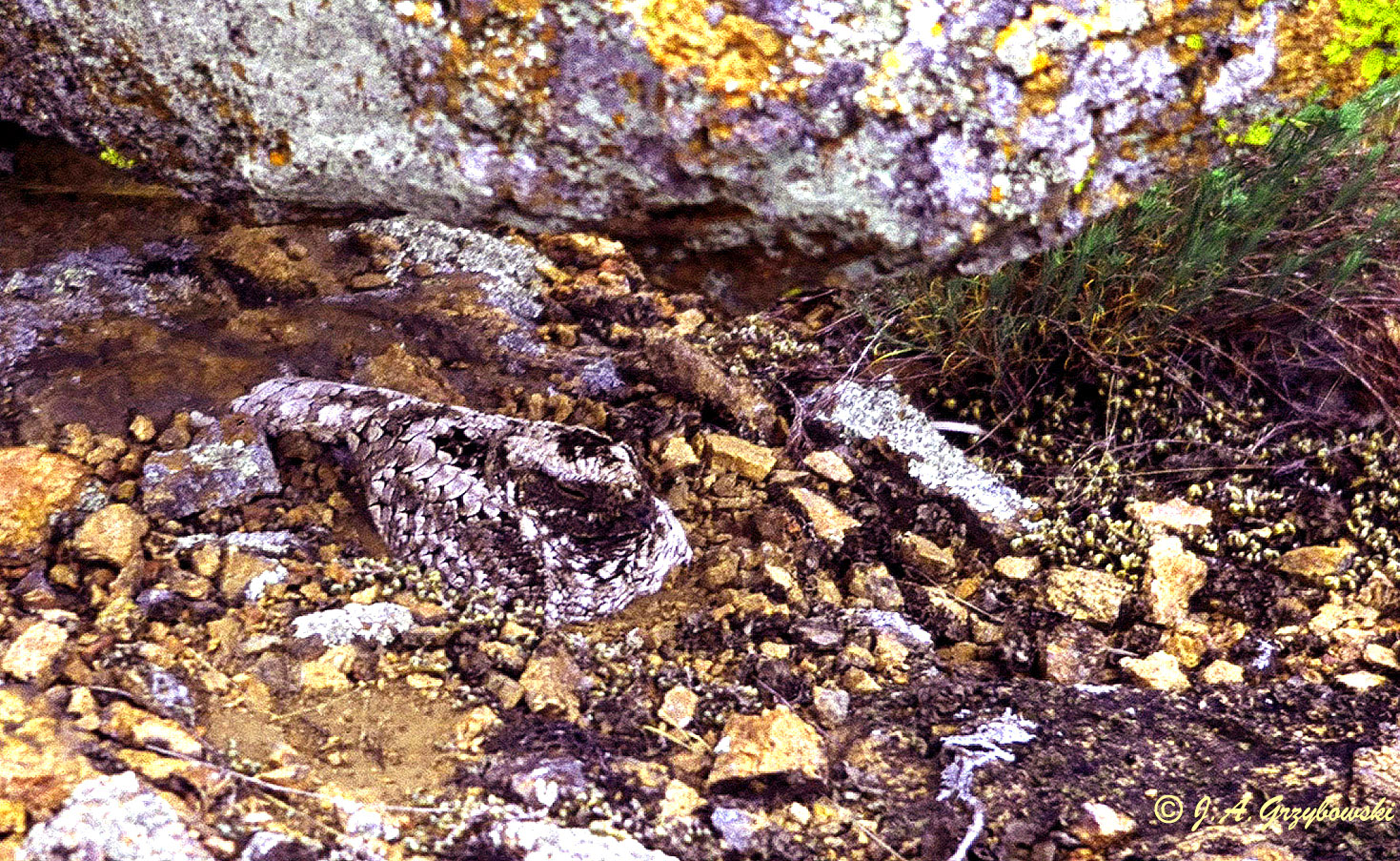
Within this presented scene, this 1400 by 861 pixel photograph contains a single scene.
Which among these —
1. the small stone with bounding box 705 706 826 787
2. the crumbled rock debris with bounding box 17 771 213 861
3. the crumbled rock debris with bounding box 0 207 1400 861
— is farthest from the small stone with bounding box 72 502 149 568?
the small stone with bounding box 705 706 826 787

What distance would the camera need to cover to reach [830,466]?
102 inches

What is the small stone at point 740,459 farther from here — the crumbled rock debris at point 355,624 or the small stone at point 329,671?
the small stone at point 329,671

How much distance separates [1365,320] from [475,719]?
6.88 ft

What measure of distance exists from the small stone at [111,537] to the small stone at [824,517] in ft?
3.82

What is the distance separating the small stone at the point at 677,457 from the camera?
2.52 meters

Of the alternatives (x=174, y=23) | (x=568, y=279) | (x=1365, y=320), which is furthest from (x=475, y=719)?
(x=1365, y=320)

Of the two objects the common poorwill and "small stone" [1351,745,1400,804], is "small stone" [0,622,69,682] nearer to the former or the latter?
the common poorwill

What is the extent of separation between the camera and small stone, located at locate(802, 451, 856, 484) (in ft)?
8.46

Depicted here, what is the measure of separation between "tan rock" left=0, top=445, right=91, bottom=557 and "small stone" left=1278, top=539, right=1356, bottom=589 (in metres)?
2.16

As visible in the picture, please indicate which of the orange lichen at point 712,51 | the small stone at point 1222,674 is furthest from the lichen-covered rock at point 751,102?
the small stone at point 1222,674

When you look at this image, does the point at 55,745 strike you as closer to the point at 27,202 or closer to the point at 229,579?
the point at 229,579

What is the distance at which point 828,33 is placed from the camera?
1.58 metres

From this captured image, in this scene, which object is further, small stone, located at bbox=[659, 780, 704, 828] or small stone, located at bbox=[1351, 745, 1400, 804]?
small stone, located at bbox=[1351, 745, 1400, 804]

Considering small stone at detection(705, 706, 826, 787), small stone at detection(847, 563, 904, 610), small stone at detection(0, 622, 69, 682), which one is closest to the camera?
small stone at detection(0, 622, 69, 682)
